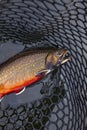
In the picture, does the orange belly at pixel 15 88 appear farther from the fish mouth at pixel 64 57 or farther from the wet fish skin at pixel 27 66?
the fish mouth at pixel 64 57

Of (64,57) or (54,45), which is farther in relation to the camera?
(54,45)

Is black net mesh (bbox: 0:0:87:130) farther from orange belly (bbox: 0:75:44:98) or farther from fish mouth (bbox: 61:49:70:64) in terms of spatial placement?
orange belly (bbox: 0:75:44:98)

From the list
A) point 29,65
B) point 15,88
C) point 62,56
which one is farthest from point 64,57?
point 15,88

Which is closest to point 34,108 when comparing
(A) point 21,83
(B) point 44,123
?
(B) point 44,123

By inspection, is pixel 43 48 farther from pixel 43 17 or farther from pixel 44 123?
pixel 44 123

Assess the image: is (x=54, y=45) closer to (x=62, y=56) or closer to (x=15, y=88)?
(x=62, y=56)

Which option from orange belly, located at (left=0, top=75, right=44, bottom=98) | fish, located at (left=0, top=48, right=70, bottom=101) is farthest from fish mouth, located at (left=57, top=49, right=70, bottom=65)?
orange belly, located at (left=0, top=75, right=44, bottom=98)
